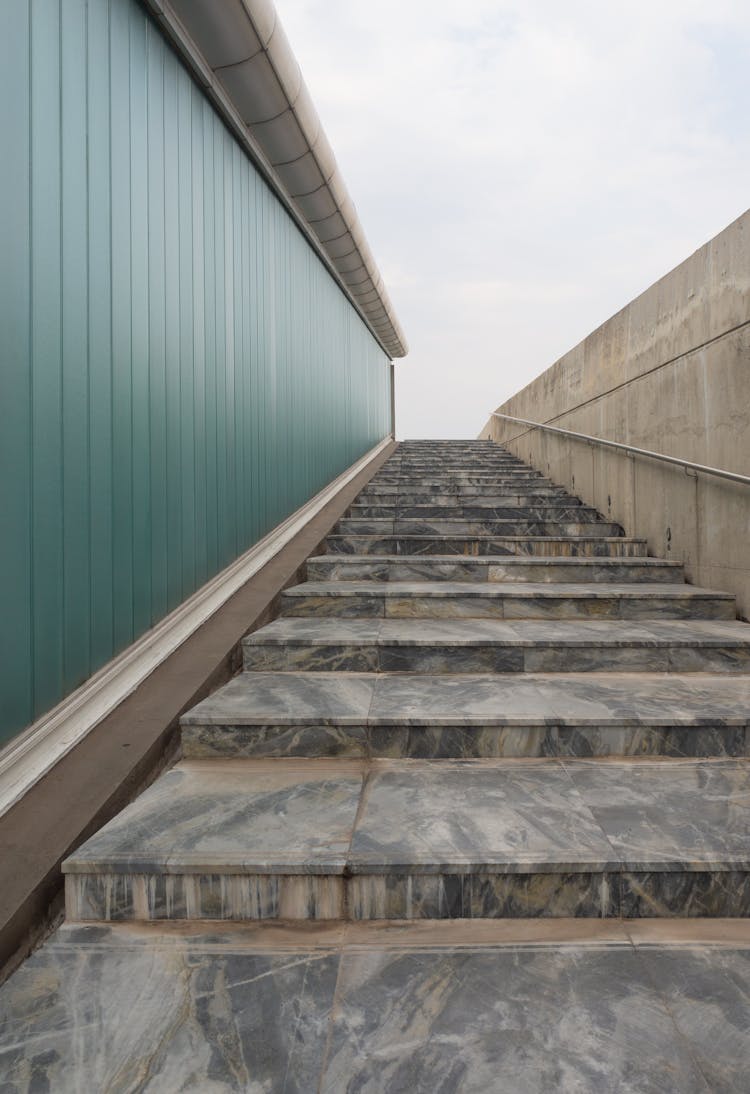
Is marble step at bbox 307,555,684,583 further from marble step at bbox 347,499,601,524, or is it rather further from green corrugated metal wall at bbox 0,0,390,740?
marble step at bbox 347,499,601,524

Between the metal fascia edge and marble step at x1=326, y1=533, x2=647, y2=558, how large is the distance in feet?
Answer: 3.29

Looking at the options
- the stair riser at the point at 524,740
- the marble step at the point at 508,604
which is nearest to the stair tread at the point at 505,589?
the marble step at the point at 508,604

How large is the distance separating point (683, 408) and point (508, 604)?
5.72 ft

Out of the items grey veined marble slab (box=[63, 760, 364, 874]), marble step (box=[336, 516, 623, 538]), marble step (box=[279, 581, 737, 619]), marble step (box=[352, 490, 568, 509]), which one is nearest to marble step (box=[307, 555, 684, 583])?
marble step (box=[279, 581, 737, 619])

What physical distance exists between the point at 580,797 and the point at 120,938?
124 centimetres

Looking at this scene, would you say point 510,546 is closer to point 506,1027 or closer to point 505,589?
point 505,589

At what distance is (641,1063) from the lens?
3.14 ft

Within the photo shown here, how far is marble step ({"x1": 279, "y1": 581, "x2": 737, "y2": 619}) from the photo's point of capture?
2953 millimetres

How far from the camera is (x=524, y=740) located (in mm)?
1861

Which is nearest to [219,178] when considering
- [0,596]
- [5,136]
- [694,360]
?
[5,136]

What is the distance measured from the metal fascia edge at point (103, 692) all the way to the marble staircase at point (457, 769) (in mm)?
289

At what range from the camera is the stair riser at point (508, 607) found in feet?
9.70

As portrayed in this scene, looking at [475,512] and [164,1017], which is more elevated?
[475,512]

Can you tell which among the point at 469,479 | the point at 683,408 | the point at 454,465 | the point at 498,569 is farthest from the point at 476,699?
the point at 454,465
